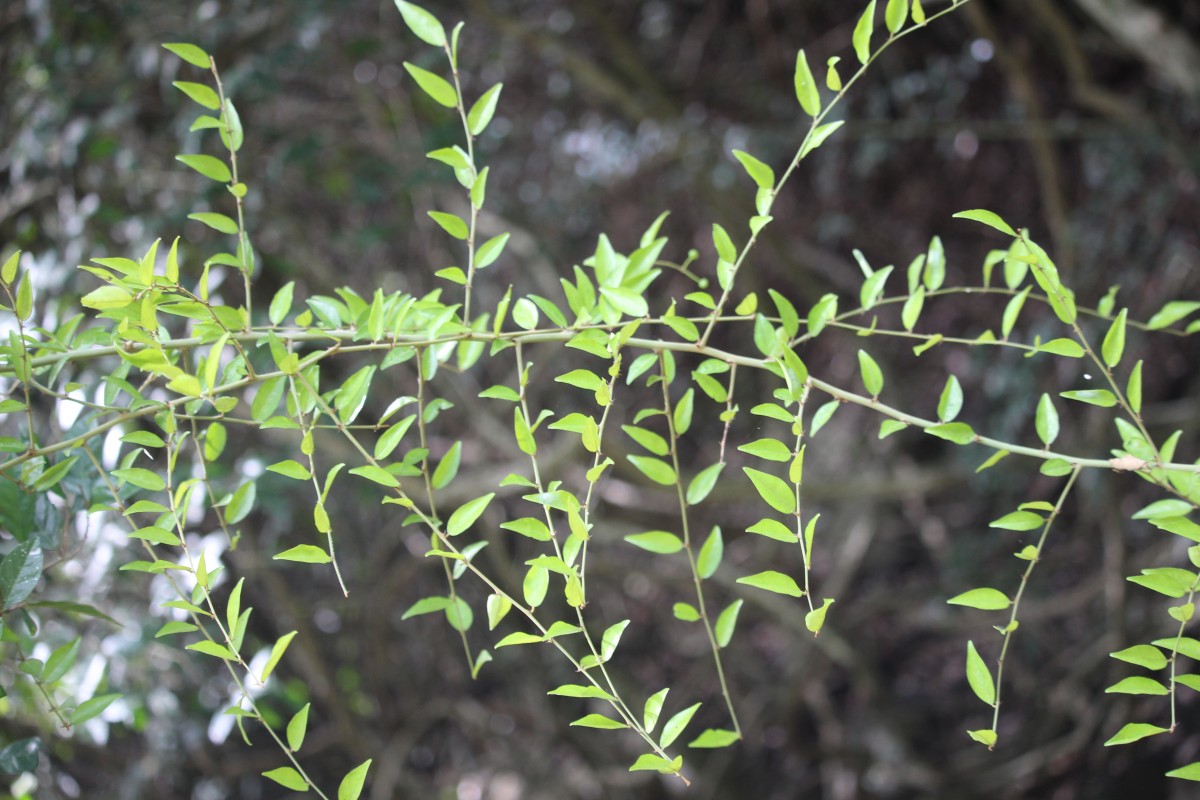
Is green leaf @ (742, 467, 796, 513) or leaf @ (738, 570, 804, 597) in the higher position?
green leaf @ (742, 467, 796, 513)

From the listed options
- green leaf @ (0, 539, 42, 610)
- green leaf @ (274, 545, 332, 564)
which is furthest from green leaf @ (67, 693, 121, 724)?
green leaf @ (274, 545, 332, 564)

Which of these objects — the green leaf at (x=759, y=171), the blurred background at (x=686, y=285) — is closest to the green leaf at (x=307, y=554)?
the green leaf at (x=759, y=171)

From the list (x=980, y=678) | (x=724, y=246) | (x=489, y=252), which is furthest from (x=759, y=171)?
(x=980, y=678)

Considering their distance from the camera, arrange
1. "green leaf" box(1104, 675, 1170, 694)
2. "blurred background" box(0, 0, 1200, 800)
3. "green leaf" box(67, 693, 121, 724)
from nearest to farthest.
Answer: "green leaf" box(1104, 675, 1170, 694)
"green leaf" box(67, 693, 121, 724)
"blurred background" box(0, 0, 1200, 800)

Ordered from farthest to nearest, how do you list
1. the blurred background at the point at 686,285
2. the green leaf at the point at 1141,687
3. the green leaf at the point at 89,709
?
the blurred background at the point at 686,285 < the green leaf at the point at 89,709 < the green leaf at the point at 1141,687

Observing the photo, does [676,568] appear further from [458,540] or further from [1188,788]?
[1188,788]

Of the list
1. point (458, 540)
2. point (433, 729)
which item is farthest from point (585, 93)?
point (433, 729)

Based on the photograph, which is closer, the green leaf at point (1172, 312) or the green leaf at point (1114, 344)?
the green leaf at point (1114, 344)

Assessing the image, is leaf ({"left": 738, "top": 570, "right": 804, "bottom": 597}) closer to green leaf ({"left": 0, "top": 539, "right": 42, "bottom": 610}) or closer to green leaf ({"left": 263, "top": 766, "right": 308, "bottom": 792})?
green leaf ({"left": 263, "top": 766, "right": 308, "bottom": 792})

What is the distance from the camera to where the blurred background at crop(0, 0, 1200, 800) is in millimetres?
1296

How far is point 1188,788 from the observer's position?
1.48 meters

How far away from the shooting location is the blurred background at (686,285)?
130 centimetres

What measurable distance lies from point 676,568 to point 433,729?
0.63 m

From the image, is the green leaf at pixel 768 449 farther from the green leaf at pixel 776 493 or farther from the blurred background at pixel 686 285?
the blurred background at pixel 686 285
